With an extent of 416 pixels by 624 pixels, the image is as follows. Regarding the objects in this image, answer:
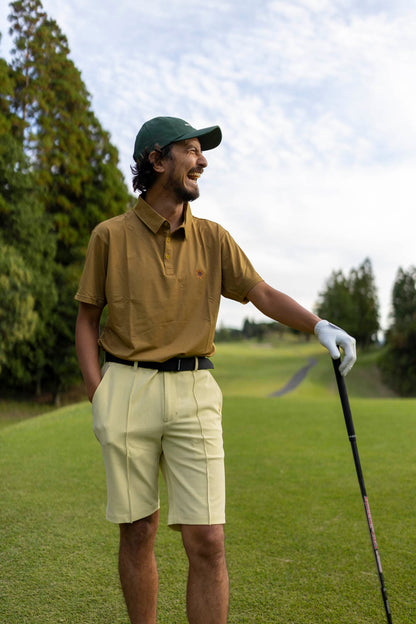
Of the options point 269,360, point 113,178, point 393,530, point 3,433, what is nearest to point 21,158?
point 113,178

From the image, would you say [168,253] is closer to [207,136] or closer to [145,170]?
[145,170]

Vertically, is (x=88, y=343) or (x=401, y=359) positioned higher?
(x=401, y=359)

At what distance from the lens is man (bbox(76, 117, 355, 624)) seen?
85.7 inches

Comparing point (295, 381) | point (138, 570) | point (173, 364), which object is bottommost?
point (138, 570)

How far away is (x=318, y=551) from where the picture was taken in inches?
141

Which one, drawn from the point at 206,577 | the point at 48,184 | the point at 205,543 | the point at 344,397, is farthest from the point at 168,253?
the point at 48,184

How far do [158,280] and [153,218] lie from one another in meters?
0.27

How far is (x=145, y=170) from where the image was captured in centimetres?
245

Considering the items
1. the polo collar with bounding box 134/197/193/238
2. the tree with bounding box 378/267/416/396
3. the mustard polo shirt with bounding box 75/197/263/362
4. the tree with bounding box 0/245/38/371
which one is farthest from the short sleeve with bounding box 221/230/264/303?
the tree with bounding box 378/267/416/396

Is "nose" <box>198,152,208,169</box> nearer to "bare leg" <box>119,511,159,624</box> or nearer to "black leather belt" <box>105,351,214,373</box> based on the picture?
"black leather belt" <box>105,351,214,373</box>

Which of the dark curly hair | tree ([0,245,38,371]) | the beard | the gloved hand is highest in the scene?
tree ([0,245,38,371])

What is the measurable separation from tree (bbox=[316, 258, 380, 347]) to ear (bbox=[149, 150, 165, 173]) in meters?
55.2

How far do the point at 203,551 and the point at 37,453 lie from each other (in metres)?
5.17

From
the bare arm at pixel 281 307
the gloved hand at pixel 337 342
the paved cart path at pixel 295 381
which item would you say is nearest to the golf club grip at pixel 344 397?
the gloved hand at pixel 337 342
